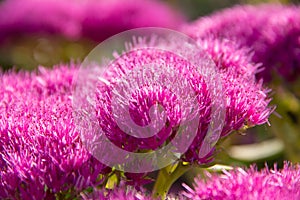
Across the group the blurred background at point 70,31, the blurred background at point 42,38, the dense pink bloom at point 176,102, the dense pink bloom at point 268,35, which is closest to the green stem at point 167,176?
the dense pink bloom at point 176,102

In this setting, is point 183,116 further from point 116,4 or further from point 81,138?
point 116,4

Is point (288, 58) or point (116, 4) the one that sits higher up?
point (116, 4)

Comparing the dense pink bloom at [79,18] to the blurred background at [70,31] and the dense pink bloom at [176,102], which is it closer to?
the blurred background at [70,31]

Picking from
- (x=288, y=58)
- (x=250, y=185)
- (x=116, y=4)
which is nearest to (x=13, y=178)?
(x=250, y=185)

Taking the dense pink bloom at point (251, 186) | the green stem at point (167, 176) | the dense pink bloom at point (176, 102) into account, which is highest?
the dense pink bloom at point (176, 102)

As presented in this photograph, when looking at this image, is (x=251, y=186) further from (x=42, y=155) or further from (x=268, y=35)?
(x=268, y=35)

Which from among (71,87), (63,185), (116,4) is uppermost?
(116,4)
